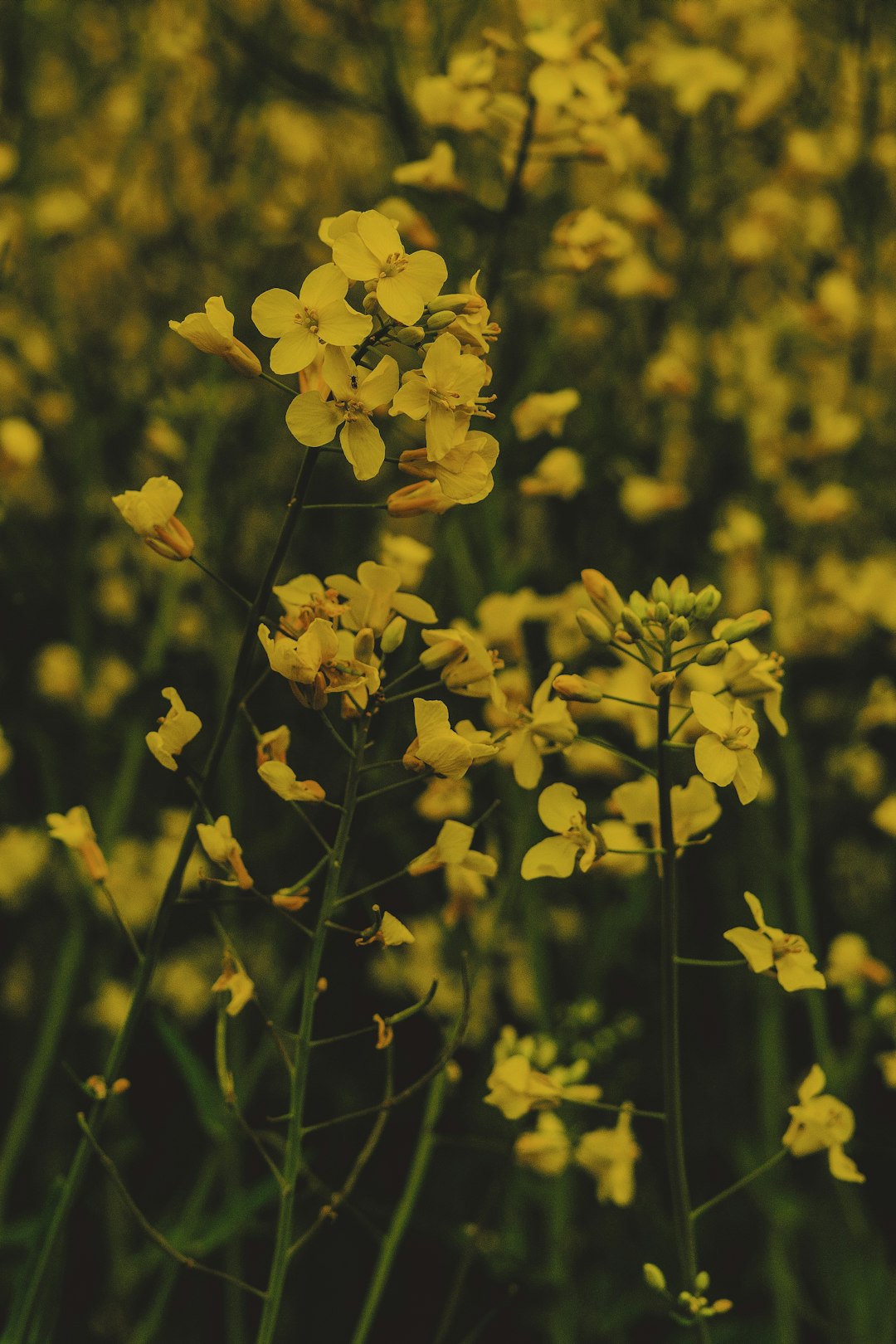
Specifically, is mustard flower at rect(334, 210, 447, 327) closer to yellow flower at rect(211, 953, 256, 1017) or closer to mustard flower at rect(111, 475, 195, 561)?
mustard flower at rect(111, 475, 195, 561)

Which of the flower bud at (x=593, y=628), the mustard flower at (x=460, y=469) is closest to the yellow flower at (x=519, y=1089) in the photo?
the flower bud at (x=593, y=628)

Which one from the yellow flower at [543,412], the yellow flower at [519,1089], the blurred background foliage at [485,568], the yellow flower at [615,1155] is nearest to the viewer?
the yellow flower at [519,1089]

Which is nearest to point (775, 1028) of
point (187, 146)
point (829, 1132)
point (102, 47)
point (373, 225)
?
point (829, 1132)

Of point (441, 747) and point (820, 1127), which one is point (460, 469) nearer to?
point (441, 747)

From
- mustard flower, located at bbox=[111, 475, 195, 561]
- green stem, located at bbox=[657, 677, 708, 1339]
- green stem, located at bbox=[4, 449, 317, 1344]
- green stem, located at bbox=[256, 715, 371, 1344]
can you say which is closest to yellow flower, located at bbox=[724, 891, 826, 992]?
green stem, located at bbox=[657, 677, 708, 1339]

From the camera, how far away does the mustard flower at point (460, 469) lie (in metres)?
0.81

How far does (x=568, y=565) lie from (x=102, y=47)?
1.82 m

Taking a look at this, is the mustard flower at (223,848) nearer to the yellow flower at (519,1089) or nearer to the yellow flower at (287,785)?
the yellow flower at (287,785)

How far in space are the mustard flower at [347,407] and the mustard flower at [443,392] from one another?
0.02m

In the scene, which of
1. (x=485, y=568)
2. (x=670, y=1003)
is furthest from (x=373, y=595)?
(x=485, y=568)

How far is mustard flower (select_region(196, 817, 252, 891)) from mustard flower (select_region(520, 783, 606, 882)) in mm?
216

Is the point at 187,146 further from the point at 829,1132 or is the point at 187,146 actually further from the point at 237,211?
the point at 829,1132

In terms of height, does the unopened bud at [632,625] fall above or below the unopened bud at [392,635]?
above

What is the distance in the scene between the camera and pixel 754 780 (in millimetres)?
836
